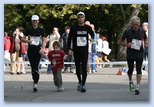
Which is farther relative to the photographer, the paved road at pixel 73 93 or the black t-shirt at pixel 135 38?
the black t-shirt at pixel 135 38

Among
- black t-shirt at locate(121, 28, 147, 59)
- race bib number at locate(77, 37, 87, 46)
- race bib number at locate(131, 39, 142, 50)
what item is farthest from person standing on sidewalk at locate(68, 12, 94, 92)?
race bib number at locate(131, 39, 142, 50)

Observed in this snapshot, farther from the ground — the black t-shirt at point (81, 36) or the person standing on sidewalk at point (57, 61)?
the black t-shirt at point (81, 36)

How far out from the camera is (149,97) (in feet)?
40.2

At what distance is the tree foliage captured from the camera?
92.5 feet

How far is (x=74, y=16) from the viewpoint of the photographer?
30.8m

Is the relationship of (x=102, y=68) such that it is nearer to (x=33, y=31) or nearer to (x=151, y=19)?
(x=33, y=31)

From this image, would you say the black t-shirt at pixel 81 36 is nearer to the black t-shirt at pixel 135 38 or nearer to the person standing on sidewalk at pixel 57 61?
the person standing on sidewalk at pixel 57 61

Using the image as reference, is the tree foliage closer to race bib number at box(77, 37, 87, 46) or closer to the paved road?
the paved road

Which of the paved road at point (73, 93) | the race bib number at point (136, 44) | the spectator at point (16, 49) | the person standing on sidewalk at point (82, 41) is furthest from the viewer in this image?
the spectator at point (16, 49)

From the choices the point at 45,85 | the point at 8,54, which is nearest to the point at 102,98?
the point at 45,85

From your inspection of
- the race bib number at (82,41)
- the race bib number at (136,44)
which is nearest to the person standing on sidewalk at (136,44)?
the race bib number at (136,44)

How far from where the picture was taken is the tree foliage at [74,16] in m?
28.2

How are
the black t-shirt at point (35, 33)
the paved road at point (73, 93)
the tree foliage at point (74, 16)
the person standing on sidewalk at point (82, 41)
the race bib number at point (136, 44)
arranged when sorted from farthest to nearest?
the tree foliage at point (74, 16) → the black t-shirt at point (35, 33) → the person standing on sidewalk at point (82, 41) → the race bib number at point (136, 44) → the paved road at point (73, 93)

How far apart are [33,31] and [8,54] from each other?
24.9ft
